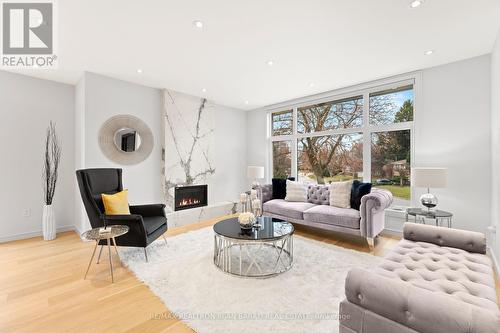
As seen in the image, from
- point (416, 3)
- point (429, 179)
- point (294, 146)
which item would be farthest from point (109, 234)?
point (294, 146)

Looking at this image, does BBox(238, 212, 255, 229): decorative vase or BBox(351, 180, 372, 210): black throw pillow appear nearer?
BBox(238, 212, 255, 229): decorative vase

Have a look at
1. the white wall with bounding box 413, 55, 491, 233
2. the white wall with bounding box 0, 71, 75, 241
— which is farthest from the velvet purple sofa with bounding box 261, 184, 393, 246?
the white wall with bounding box 0, 71, 75, 241

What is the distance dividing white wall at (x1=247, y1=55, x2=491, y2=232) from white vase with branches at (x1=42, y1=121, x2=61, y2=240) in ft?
19.8

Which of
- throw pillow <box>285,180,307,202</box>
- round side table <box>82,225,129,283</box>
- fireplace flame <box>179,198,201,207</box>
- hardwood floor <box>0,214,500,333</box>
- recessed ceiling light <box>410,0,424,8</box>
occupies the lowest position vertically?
hardwood floor <box>0,214,500,333</box>

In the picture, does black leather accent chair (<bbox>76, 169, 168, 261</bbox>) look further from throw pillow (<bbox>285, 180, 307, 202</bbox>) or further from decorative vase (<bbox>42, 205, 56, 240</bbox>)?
throw pillow (<bbox>285, 180, 307, 202</bbox>)

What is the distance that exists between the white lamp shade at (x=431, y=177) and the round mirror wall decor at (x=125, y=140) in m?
4.55

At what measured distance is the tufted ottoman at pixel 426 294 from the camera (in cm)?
104

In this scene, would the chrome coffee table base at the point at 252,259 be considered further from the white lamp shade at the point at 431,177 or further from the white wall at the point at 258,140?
the white wall at the point at 258,140

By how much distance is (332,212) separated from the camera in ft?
11.7

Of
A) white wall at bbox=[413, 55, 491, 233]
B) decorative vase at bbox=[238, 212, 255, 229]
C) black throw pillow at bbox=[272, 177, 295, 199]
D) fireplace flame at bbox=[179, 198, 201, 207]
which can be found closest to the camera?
decorative vase at bbox=[238, 212, 255, 229]

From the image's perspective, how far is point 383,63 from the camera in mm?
3408

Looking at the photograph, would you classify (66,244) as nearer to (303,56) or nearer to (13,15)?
(13,15)

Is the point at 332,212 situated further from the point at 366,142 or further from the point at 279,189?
the point at 366,142

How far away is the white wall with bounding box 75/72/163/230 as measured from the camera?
370 centimetres
